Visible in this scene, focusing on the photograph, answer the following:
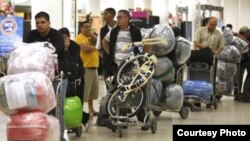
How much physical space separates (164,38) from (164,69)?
1.50 feet

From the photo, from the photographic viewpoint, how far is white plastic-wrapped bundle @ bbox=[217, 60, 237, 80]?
1059 centimetres

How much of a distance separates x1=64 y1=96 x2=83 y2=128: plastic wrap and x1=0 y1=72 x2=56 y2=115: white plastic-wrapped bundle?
161 cm

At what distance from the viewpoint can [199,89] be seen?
31.3ft

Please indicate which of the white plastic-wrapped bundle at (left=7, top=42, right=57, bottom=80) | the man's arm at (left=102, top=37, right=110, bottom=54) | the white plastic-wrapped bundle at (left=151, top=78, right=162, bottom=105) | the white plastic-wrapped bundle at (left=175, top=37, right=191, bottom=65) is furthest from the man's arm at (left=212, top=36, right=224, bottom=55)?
the white plastic-wrapped bundle at (left=7, top=42, right=57, bottom=80)

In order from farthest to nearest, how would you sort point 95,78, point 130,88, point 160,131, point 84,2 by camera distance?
1. point 84,2
2. point 95,78
3. point 160,131
4. point 130,88

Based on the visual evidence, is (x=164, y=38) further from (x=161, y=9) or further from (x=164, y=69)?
(x=161, y=9)

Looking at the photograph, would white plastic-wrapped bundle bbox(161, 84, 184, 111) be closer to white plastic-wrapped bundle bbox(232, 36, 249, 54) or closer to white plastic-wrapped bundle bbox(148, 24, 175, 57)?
white plastic-wrapped bundle bbox(148, 24, 175, 57)

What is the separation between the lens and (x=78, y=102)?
648 centimetres

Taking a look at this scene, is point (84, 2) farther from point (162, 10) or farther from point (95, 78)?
point (95, 78)

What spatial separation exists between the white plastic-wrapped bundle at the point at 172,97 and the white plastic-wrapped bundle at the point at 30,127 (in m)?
3.62

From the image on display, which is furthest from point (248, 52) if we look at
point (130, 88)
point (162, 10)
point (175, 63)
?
point (162, 10)

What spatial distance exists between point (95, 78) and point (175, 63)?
126 cm

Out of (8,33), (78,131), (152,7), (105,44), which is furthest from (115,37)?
(152,7)

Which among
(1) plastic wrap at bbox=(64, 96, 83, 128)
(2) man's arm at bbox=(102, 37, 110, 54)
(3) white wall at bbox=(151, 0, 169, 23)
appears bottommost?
(1) plastic wrap at bbox=(64, 96, 83, 128)
